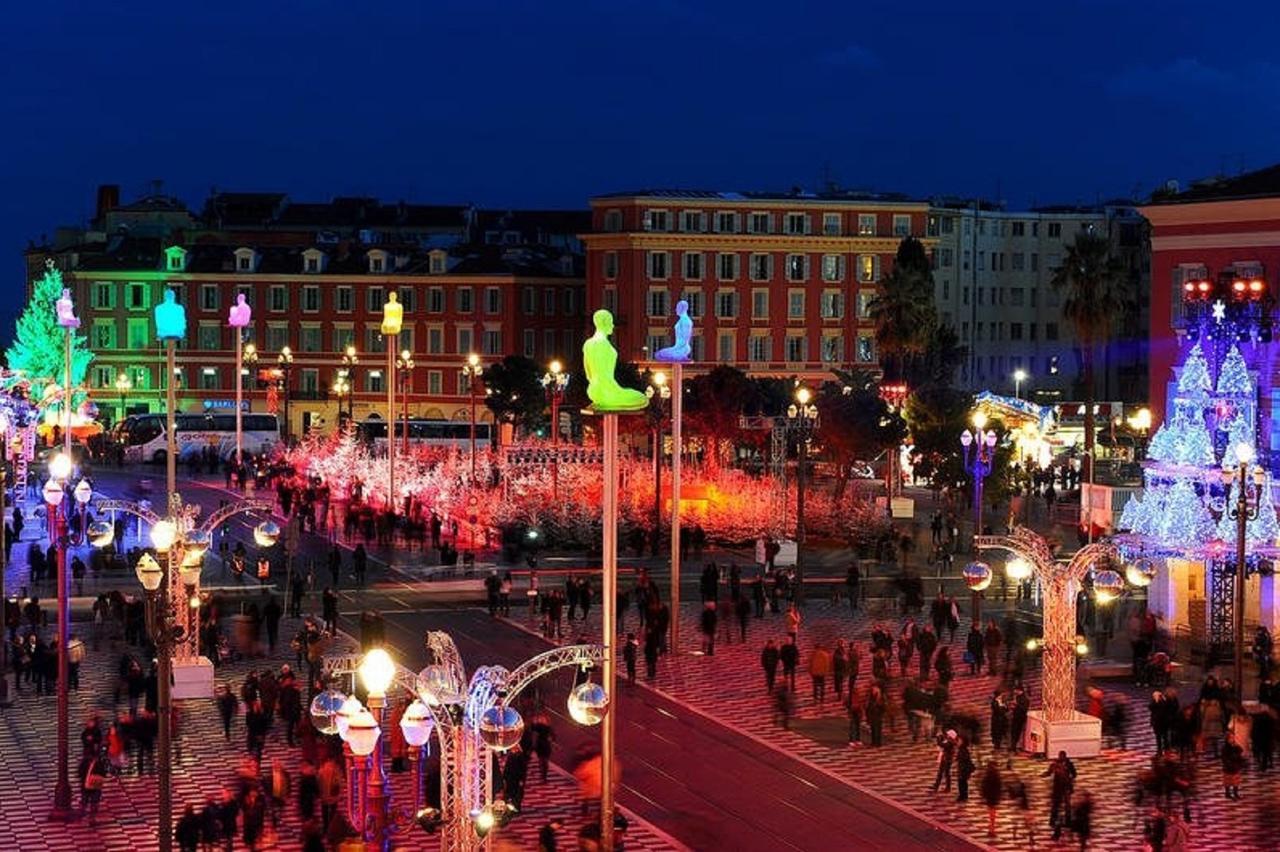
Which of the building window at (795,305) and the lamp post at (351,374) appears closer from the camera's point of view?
the lamp post at (351,374)

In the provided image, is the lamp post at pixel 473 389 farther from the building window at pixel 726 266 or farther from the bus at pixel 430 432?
the building window at pixel 726 266

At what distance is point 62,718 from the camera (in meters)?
26.9

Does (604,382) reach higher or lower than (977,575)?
higher

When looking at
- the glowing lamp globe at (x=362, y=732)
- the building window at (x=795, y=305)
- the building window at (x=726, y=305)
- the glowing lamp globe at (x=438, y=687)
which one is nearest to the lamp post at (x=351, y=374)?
the building window at (x=726, y=305)

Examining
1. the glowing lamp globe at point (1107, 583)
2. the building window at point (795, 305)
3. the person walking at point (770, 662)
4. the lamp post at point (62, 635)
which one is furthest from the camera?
the building window at point (795, 305)

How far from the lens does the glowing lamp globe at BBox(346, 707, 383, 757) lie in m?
20.4

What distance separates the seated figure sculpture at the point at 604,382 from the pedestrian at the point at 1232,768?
10.8 metres

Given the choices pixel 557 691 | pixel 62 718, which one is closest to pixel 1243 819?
pixel 557 691

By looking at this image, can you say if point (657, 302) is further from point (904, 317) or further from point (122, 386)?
point (122, 386)

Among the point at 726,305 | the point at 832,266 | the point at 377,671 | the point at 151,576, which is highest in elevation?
the point at 832,266

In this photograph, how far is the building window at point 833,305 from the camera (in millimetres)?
98375

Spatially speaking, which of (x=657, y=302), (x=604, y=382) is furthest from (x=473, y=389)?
(x=604, y=382)

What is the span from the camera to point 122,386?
337 feet

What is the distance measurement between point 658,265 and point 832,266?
8102 mm
